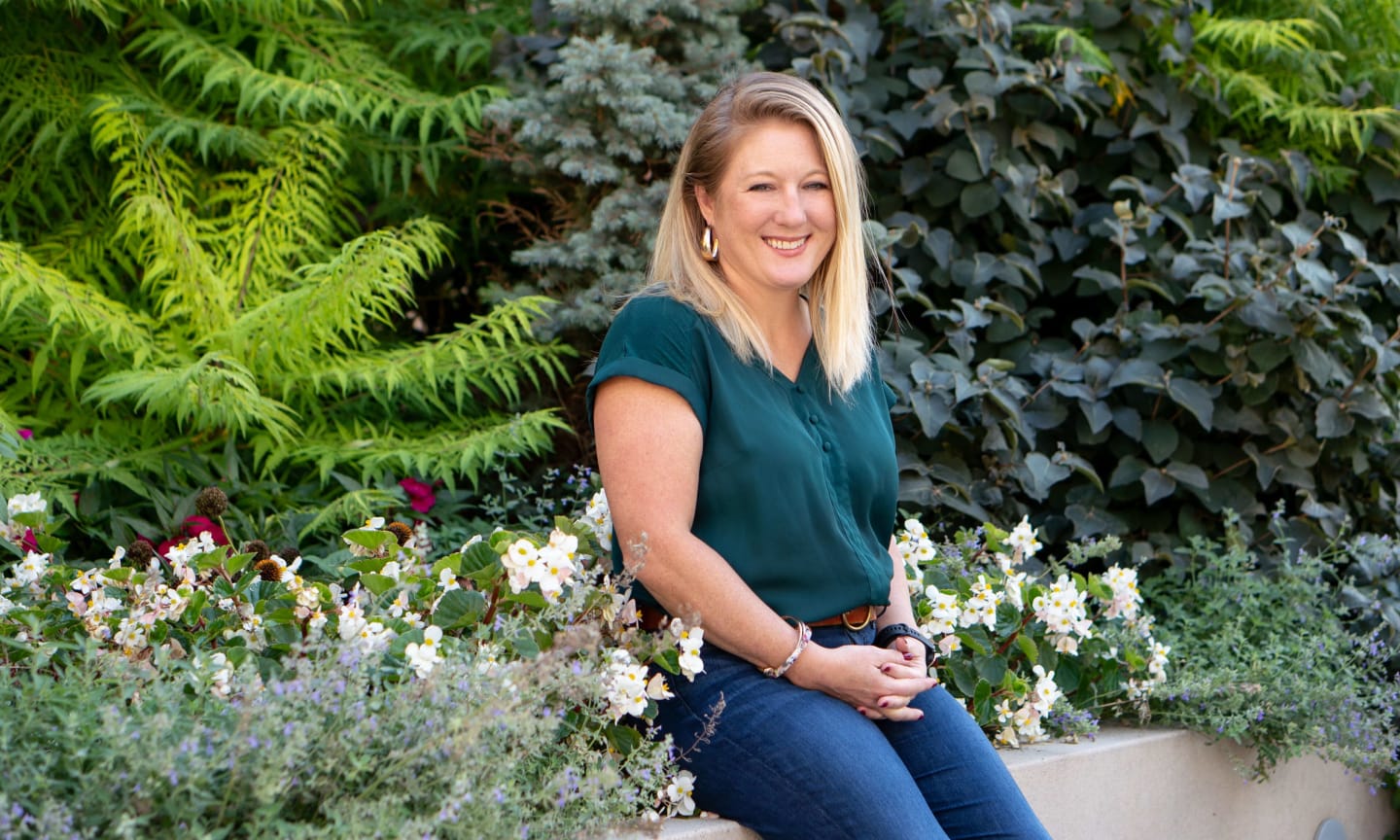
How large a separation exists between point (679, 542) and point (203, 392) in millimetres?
1523

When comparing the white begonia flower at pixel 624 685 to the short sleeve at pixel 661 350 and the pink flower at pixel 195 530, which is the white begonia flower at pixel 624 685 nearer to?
the short sleeve at pixel 661 350

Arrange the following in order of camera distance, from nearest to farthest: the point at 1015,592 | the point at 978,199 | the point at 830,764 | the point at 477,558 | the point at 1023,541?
1. the point at 830,764
2. the point at 477,558
3. the point at 1015,592
4. the point at 1023,541
5. the point at 978,199

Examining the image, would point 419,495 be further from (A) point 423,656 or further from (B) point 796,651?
(B) point 796,651

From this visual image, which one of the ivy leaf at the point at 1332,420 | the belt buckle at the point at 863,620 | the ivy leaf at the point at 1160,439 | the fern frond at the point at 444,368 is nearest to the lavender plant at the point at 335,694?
the belt buckle at the point at 863,620

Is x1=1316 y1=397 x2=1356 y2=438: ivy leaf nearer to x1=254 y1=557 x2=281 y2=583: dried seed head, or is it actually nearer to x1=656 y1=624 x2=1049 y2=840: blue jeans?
x1=656 y1=624 x2=1049 y2=840: blue jeans

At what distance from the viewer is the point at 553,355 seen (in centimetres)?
367

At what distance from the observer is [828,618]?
2.29 m

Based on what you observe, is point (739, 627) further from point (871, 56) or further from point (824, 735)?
point (871, 56)

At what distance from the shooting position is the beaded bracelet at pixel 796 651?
84.7 inches

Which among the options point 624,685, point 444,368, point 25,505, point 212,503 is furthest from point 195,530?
point 624,685

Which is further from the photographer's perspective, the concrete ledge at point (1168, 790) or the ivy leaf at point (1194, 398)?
the ivy leaf at point (1194, 398)

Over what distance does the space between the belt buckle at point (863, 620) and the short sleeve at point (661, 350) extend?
426 millimetres

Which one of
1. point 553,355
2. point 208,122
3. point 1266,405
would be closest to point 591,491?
point 553,355

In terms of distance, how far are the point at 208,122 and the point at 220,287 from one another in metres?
0.50
